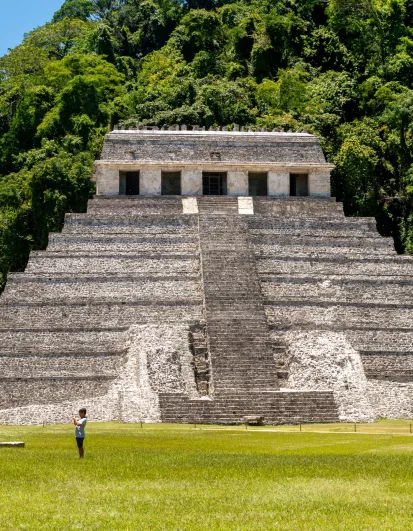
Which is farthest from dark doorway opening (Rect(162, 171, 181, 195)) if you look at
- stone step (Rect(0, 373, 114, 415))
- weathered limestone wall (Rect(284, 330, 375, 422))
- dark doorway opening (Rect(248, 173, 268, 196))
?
stone step (Rect(0, 373, 114, 415))

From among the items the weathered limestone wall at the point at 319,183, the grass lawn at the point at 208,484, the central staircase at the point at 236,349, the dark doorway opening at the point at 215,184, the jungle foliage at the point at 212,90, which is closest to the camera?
the grass lawn at the point at 208,484

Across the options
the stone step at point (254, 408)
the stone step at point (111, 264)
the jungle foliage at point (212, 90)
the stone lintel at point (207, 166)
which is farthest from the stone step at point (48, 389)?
the jungle foliage at point (212, 90)

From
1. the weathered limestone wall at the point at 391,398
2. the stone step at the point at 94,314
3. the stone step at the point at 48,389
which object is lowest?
the weathered limestone wall at the point at 391,398

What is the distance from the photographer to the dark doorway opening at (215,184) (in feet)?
152

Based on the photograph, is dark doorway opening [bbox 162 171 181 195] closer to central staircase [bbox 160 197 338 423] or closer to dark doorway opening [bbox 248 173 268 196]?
dark doorway opening [bbox 248 173 268 196]

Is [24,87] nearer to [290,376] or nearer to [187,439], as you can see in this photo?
[290,376]

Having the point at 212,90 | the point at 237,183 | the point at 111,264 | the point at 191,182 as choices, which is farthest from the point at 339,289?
the point at 212,90

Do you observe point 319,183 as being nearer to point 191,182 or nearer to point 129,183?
point 191,182

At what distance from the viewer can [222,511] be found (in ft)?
46.4

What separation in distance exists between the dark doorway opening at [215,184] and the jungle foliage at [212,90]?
28.3ft

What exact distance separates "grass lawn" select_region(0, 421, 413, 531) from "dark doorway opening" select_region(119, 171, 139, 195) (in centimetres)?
2241

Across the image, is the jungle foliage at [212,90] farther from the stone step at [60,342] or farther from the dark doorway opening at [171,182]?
the stone step at [60,342]

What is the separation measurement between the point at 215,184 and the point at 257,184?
1825 mm

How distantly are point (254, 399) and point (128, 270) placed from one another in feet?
30.3
